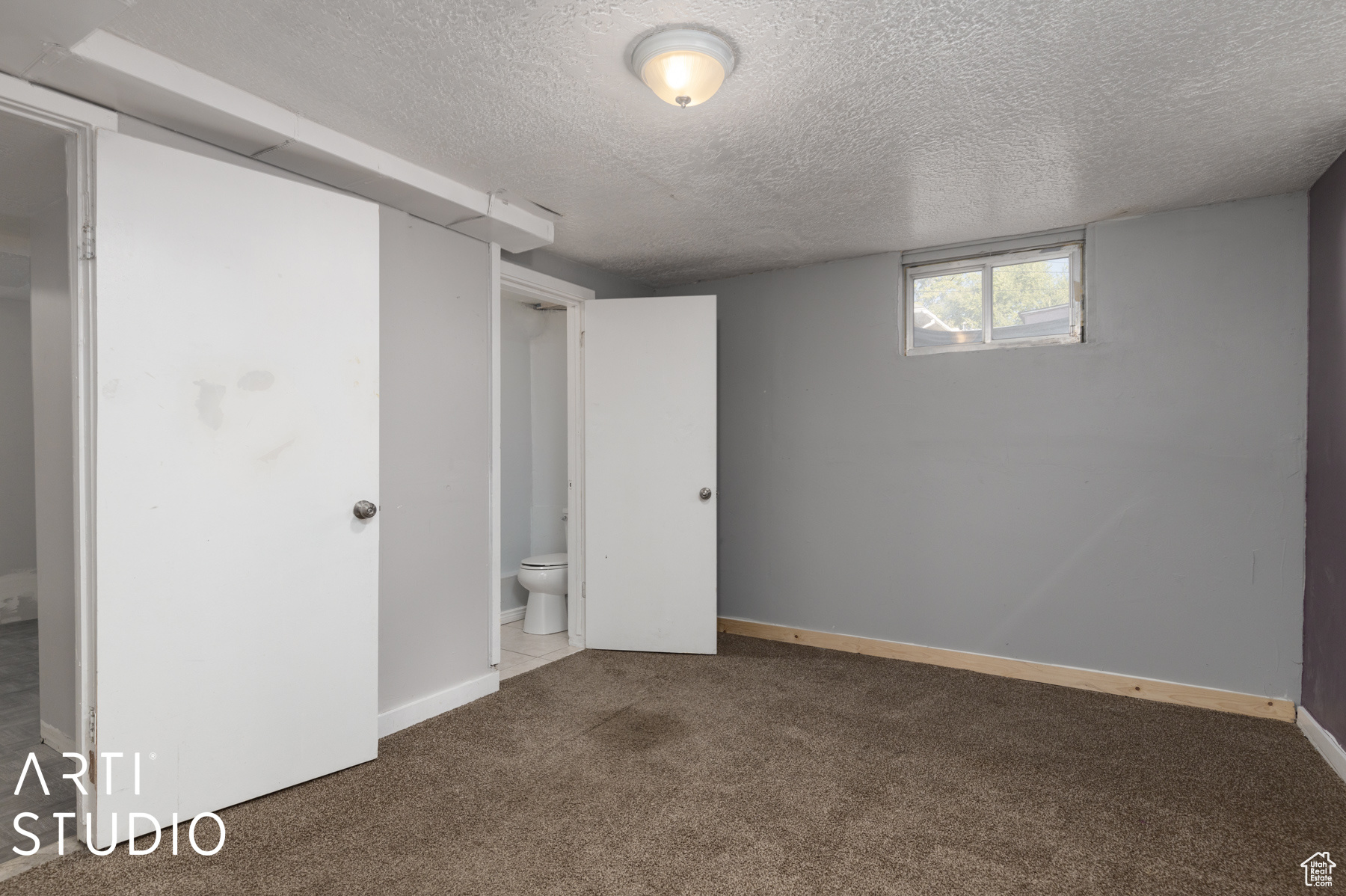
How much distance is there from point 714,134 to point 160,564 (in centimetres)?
214

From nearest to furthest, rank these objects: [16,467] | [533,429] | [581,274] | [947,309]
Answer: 1. [947,309]
2. [581,274]
3. [16,467]
4. [533,429]

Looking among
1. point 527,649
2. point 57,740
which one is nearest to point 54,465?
point 57,740

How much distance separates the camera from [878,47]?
178 cm

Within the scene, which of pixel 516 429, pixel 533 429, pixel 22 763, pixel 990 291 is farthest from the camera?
pixel 533 429

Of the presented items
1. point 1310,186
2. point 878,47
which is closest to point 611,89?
point 878,47

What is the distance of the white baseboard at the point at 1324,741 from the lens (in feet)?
7.59

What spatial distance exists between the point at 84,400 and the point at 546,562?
8.56 feet

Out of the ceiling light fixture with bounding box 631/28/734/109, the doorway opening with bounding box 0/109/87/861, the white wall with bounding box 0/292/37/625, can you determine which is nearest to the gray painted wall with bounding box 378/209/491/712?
the doorway opening with bounding box 0/109/87/861

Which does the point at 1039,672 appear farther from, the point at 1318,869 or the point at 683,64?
the point at 683,64

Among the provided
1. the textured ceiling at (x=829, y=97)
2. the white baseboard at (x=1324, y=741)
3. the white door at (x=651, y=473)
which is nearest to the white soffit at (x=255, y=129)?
the textured ceiling at (x=829, y=97)

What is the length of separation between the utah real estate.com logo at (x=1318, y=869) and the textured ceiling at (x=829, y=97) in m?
2.14

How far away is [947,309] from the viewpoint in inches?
142

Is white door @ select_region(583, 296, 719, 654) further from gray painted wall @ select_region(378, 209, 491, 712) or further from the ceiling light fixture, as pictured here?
the ceiling light fixture

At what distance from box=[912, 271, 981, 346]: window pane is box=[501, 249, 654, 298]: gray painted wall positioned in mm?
1695
